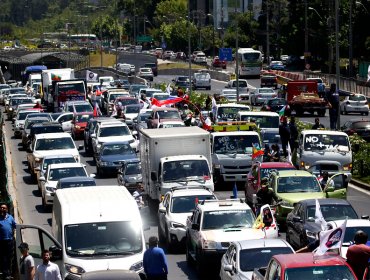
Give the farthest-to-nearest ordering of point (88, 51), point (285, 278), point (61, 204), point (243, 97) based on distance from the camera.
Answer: point (88, 51)
point (243, 97)
point (61, 204)
point (285, 278)

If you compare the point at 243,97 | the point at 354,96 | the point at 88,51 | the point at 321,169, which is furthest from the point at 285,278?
the point at 88,51

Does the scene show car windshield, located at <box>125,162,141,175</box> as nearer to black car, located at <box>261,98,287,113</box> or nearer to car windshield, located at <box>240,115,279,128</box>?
car windshield, located at <box>240,115,279,128</box>

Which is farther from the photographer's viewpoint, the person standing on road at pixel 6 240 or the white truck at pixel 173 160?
the white truck at pixel 173 160

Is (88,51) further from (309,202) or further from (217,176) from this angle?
(309,202)

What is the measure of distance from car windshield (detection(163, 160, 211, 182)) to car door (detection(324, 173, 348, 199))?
351 cm

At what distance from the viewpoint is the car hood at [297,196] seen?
3023 cm

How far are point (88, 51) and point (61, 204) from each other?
507 feet

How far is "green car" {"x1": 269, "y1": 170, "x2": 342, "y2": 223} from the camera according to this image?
30.3m

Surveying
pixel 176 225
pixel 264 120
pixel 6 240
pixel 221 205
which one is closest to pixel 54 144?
pixel 264 120

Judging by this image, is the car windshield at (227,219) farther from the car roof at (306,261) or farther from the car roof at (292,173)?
the car roof at (306,261)

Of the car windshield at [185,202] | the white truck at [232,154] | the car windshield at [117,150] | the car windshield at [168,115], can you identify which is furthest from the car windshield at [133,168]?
the car windshield at [168,115]

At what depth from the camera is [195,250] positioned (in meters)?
25.1

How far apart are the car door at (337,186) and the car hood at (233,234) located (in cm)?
609

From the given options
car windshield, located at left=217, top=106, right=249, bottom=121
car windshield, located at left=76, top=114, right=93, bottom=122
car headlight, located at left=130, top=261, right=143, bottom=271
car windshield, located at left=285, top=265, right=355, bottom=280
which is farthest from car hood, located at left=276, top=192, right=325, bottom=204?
car windshield, located at left=76, top=114, right=93, bottom=122
